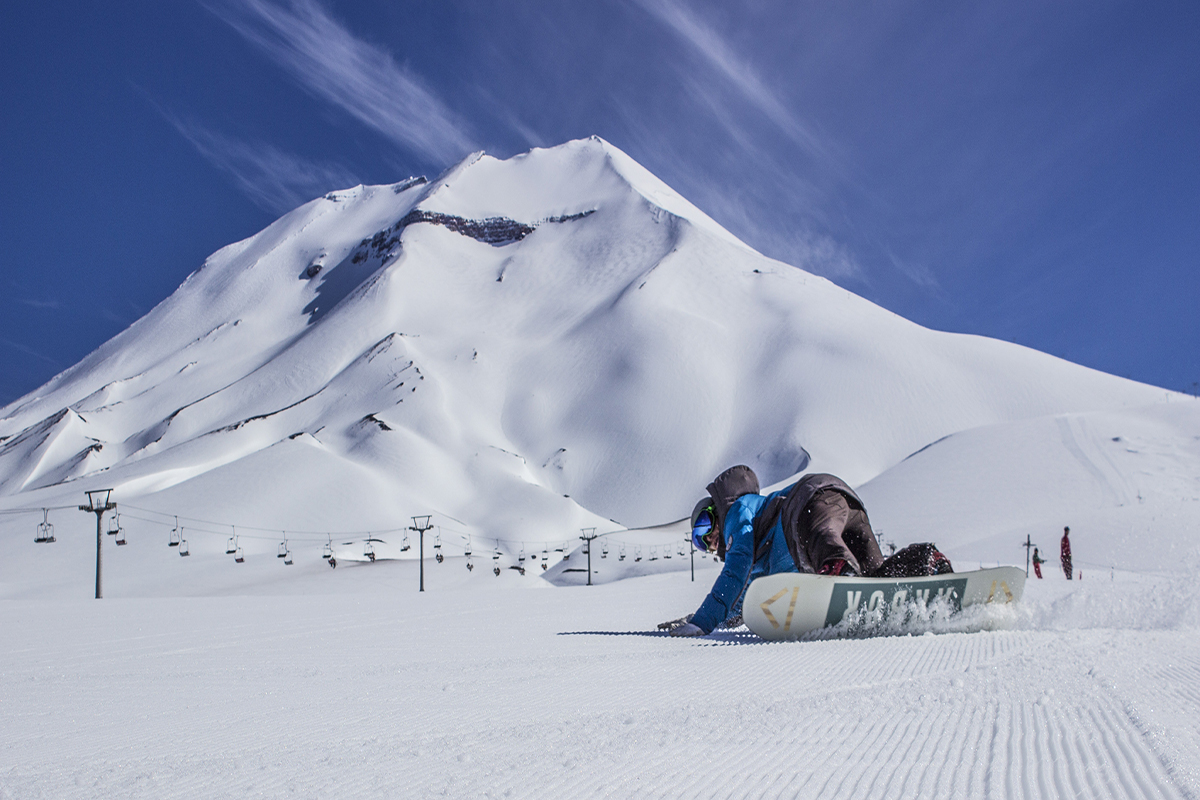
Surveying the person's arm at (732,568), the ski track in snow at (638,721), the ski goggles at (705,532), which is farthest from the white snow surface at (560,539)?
the ski goggles at (705,532)

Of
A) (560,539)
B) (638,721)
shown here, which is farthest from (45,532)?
(560,539)

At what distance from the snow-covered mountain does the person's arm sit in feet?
207

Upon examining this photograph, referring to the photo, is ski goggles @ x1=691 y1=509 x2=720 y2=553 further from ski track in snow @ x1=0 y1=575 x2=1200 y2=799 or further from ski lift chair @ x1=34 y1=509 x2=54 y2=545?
ski lift chair @ x1=34 y1=509 x2=54 y2=545

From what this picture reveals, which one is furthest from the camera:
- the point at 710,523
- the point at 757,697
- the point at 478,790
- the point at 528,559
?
the point at 528,559

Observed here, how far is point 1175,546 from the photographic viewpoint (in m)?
29.0

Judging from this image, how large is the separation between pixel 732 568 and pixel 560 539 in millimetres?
73121

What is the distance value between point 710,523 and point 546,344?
129 metres

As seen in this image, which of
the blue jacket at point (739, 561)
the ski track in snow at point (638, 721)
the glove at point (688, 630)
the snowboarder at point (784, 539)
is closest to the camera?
the ski track in snow at point (638, 721)

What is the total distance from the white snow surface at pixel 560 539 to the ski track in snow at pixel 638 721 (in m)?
0.02

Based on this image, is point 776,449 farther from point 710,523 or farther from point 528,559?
point 710,523

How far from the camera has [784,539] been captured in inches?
248

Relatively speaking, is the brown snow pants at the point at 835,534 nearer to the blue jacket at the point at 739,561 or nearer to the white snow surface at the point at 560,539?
the blue jacket at the point at 739,561


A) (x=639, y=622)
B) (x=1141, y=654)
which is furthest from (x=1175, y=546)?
(x=1141, y=654)

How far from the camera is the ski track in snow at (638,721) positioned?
221cm
